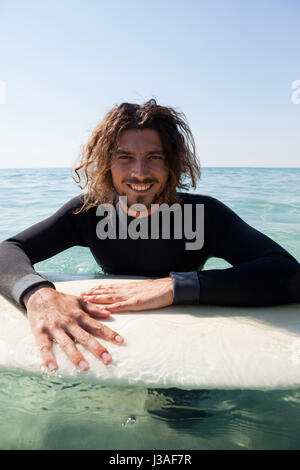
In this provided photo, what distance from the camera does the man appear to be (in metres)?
1.44

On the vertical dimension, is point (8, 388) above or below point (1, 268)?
below

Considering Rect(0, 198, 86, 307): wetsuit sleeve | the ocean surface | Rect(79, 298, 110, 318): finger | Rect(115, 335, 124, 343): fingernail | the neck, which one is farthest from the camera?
the neck

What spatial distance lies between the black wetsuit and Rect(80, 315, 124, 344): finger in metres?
0.29

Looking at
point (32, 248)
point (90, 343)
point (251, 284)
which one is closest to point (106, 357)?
point (90, 343)

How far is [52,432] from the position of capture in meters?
1.13

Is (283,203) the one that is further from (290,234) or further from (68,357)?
(68,357)

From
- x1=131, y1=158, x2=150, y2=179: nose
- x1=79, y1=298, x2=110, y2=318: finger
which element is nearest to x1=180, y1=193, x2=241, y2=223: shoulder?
x1=131, y1=158, x2=150, y2=179: nose

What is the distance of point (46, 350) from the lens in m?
1.17

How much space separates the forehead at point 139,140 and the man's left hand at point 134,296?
767 mm

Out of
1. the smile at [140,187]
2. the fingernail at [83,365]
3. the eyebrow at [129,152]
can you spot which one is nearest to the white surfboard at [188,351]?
the fingernail at [83,365]

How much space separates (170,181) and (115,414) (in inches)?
51.1

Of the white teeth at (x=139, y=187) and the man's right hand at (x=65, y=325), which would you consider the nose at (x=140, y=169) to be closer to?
the white teeth at (x=139, y=187)

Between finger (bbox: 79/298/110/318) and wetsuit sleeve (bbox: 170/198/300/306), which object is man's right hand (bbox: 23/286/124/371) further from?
wetsuit sleeve (bbox: 170/198/300/306)
